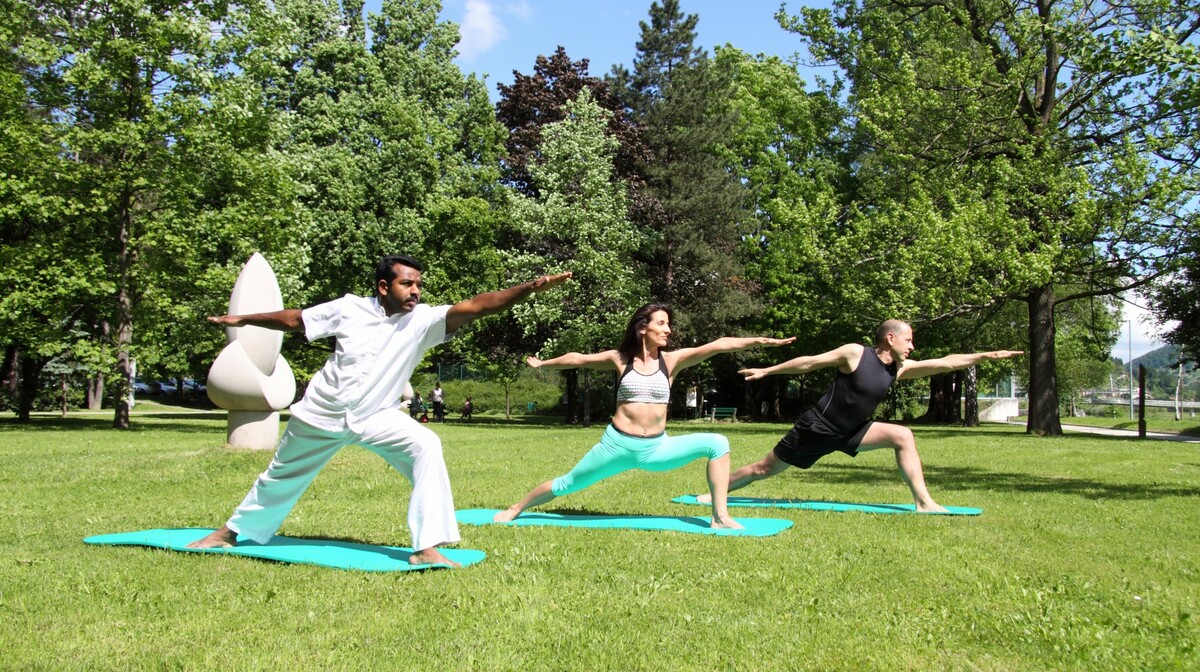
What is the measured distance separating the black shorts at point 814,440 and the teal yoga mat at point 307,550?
4002 millimetres

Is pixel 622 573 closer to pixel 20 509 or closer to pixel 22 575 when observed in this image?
pixel 22 575

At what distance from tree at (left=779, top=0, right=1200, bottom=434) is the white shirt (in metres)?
23.1

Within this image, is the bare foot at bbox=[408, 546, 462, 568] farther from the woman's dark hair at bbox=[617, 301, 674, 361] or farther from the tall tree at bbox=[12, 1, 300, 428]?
the tall tree at bbox=[12, 1, 300, 428]

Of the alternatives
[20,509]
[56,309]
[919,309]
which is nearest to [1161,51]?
[20,509]

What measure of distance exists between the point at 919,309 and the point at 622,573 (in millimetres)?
23758

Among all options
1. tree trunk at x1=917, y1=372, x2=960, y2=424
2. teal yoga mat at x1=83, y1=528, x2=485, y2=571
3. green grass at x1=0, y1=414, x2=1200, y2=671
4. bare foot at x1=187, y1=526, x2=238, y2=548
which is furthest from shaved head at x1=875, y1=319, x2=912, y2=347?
tree trunk at x1=917, y1=372, x2=960, y2=424

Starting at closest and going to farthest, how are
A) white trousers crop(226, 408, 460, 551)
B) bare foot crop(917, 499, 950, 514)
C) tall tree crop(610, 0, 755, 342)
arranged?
white trousers crop(226, 408, 460, 551) < bare foot crop(917, 499, 950, 514) < tall tree crop(610, 0, 755, 342)

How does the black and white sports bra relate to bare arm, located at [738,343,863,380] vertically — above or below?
below

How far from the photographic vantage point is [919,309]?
93.4 ft

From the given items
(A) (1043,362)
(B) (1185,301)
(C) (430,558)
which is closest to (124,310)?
(C) (430,558)

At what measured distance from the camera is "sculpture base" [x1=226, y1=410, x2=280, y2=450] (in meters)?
17.3

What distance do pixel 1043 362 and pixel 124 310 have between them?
27.1 meters

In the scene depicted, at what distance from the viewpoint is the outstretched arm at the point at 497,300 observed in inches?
255

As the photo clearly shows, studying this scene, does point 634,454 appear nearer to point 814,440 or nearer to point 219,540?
point 814,440
